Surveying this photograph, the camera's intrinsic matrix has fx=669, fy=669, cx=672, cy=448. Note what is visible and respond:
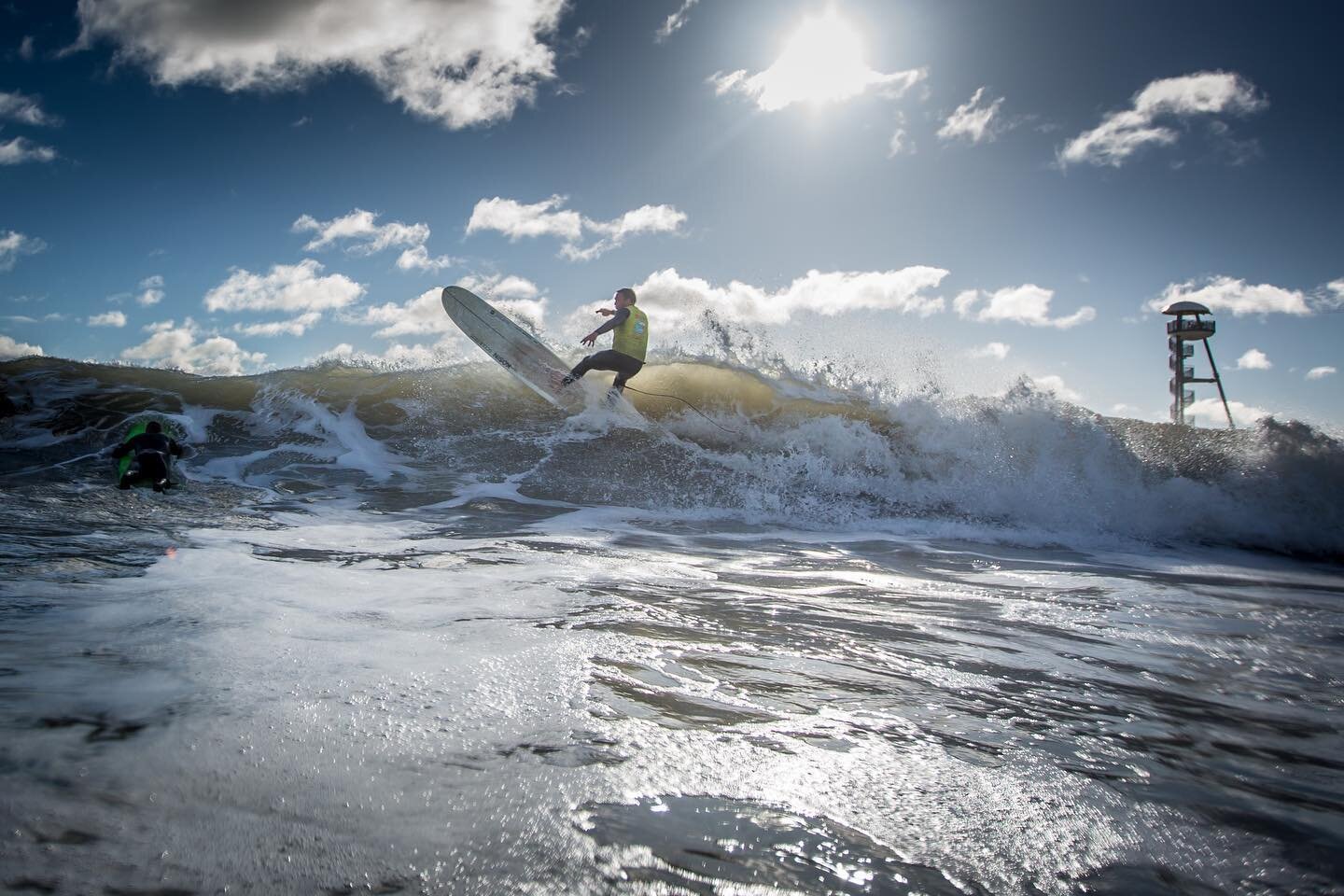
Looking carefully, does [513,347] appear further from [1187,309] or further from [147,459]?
[1187,309]

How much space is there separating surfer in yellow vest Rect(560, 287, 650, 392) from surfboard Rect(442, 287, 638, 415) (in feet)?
1.52

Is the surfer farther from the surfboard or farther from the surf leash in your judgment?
the surf leash

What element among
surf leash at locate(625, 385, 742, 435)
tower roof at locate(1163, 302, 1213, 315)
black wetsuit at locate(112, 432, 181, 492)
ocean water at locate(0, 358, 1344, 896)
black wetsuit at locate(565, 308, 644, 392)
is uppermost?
tower roof at locate(1163, 302, 1213, 315)

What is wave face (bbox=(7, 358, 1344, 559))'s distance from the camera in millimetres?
7730

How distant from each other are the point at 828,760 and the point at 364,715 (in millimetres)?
1140

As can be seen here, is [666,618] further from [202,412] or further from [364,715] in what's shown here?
[202,412]

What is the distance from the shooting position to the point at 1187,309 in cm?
1944

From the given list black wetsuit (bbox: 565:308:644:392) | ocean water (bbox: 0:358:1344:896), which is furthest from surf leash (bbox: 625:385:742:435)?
ocean water (bbox: 0:358:1344:896)

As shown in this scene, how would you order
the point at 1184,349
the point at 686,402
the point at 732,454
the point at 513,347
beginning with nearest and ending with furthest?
the point at 732,454 < the point at 513,347 < the point at 686,402 < the point at 1184,349

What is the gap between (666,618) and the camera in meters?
2.88

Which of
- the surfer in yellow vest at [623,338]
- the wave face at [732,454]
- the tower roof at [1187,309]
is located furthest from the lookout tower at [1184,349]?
the surfer in yellow vest at [623,338]

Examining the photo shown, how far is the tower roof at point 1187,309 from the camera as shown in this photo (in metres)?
19.3

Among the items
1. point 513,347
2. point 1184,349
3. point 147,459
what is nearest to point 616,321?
point 513,347

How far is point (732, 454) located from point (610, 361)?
2.30m
